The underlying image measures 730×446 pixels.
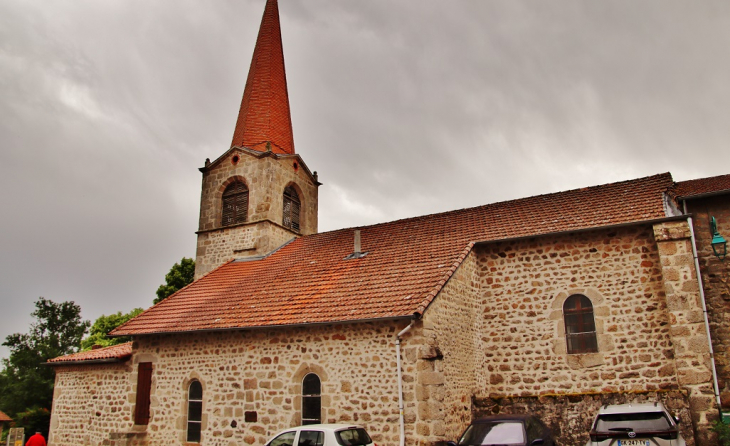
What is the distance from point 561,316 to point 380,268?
4.36 meters

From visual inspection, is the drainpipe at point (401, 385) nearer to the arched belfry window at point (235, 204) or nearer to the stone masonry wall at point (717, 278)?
the stone masonry wall at point (717, 278)

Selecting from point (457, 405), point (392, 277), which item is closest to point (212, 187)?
point (392, 277)

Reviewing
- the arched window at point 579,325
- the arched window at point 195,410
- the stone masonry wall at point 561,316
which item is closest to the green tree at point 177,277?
the arched window at point 195,410

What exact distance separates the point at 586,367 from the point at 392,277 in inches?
183

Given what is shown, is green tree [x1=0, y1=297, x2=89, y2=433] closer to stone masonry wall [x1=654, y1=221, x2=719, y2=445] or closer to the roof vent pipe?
the roof vent pipe

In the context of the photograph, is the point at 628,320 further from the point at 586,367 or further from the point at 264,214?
the point at 264,214

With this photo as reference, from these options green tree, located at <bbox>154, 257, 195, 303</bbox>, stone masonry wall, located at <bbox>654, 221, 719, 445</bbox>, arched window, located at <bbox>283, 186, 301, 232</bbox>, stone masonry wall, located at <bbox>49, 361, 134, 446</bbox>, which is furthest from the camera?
green tree, located at <bbox>154, 257, 195, 303</bbox>

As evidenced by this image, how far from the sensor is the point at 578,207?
13688 mm

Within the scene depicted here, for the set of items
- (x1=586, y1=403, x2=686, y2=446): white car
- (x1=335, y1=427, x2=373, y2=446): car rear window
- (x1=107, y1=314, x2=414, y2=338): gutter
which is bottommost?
(x1=335, y1=427, x2=373, y2=446): car rear window

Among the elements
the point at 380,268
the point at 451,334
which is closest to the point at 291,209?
the point at 380,268

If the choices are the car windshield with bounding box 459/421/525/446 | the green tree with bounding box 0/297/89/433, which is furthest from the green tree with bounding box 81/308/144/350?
the car windshield with bounding box 459/421/525/446

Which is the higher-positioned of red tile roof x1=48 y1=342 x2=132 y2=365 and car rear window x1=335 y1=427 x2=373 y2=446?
red tile roof x1=48 y1=342 x2=132 y2=365

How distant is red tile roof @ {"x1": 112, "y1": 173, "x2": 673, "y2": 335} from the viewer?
39.1 ft

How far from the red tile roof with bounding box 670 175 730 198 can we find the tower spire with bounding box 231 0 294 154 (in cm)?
1289
